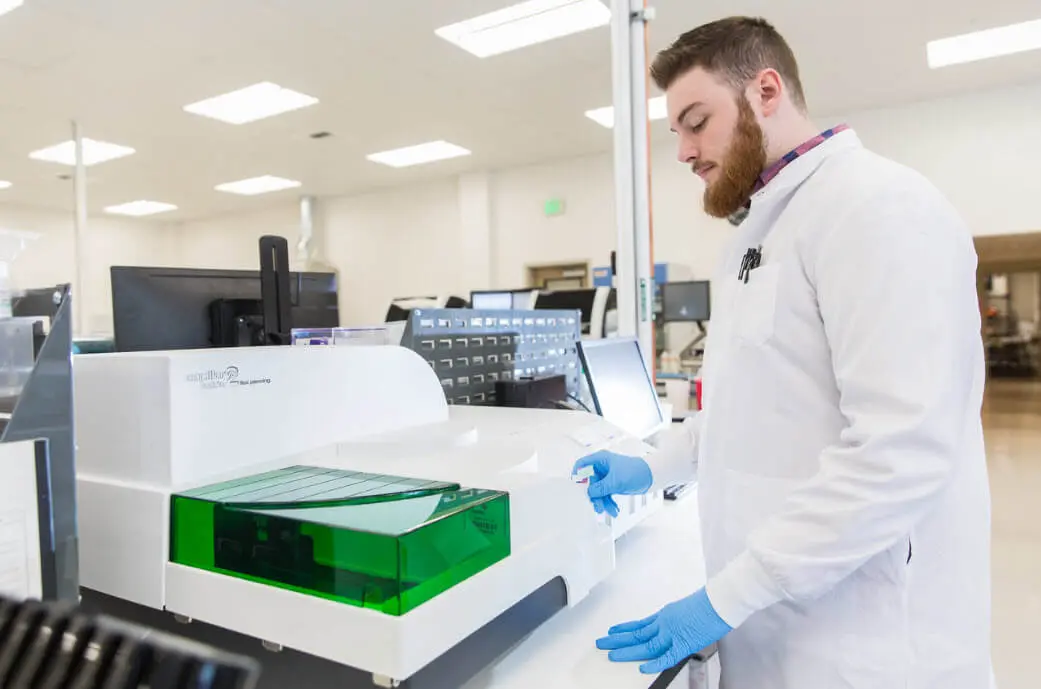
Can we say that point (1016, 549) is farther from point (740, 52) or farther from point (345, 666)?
point (345, 666)

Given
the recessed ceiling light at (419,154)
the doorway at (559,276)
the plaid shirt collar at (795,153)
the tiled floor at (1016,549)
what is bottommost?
the tiled floor at (1016,549)

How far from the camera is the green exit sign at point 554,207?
709 cm

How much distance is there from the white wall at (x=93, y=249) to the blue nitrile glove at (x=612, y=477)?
20.3ft

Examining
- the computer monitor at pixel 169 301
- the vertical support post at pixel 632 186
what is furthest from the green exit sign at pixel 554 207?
the computer monitor at pixel 169 301

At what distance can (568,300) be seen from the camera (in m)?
4.17

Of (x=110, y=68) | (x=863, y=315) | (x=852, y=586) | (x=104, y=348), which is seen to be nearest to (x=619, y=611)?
(x=852, y=586)

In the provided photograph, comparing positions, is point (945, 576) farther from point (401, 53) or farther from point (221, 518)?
point (401, 53)

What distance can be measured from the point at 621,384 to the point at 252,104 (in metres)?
4.60

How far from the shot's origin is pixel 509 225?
7.39m

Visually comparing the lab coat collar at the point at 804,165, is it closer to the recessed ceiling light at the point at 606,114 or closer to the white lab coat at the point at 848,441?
the white lab coat at the point at 848,441

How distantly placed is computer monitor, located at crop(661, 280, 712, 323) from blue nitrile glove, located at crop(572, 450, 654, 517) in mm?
4048

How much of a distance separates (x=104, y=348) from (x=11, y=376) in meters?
1.14

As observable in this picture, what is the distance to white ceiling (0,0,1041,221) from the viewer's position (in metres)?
3.76

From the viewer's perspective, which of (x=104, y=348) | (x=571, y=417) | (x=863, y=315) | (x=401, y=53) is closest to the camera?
(x=863, y=315)
